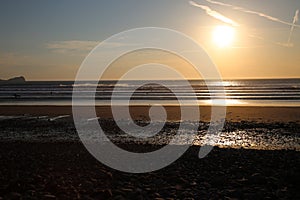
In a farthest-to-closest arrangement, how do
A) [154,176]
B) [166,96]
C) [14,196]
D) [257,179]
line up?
[166,96] < [154,176] < [257,179] < [14,196]

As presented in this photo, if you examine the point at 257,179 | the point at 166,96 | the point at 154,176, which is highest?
the point at 166,96

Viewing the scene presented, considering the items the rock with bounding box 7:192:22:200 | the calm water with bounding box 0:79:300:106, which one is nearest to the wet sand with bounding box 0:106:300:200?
the rock with bounding box 7:192:22:200

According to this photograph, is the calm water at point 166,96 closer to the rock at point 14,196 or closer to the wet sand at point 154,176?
the wet sand at point 154,176

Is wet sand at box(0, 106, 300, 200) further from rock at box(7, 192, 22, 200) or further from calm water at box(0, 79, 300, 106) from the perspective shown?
calm water at box(0, 79, 300, 106)

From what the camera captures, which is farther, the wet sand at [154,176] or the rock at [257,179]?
the rock at [257,179]

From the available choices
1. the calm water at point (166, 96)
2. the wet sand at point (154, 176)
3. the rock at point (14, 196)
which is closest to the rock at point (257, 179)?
the wet sand at point (154, 176)

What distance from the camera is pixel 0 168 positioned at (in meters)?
9.40

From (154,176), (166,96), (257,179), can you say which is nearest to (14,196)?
(154,176)

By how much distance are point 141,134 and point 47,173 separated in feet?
29.3

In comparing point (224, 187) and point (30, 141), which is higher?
point (224, 187)

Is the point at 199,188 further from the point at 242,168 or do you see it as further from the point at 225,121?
the point at 225,121

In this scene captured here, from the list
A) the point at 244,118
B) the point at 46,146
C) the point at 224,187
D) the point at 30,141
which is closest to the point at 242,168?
the point at 224,187

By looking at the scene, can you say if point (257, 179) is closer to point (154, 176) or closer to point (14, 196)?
point (154, 176)

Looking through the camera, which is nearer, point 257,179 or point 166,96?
point 257,179
